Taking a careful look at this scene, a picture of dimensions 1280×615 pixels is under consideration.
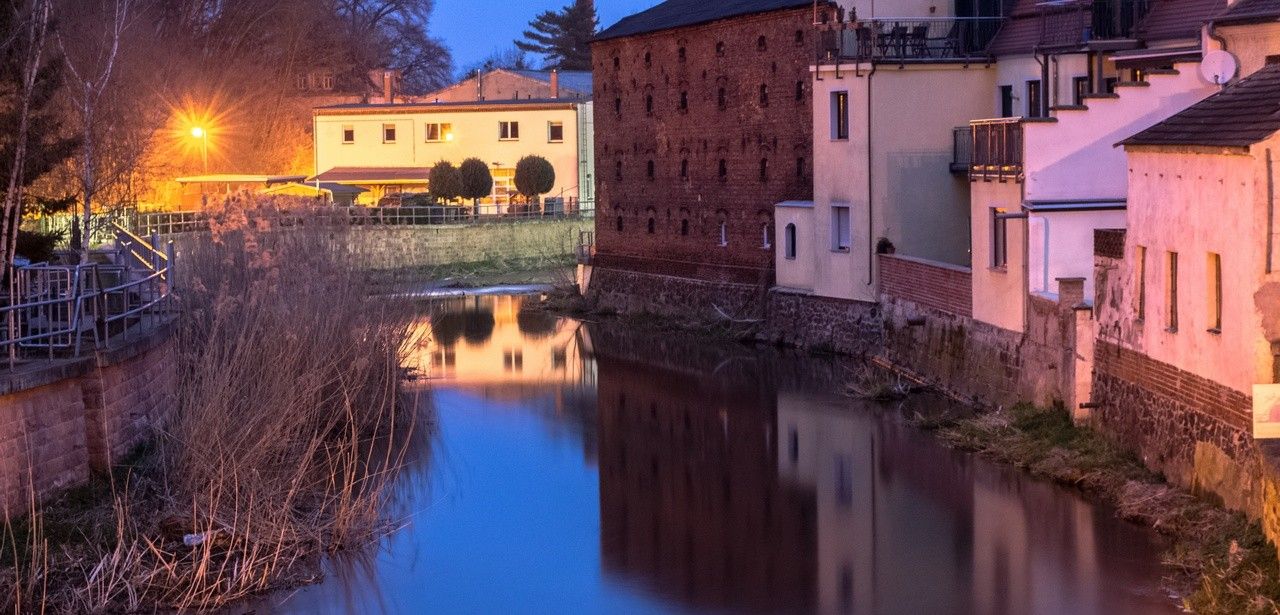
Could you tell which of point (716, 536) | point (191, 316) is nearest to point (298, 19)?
point (191, 316)

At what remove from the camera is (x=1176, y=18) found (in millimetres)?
28672

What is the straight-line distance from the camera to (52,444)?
56.2 feet

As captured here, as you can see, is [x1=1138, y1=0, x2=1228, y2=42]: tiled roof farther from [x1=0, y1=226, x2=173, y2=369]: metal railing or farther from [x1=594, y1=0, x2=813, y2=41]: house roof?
[x1=0, y1=226, x2=173, y2=369]: metal railing

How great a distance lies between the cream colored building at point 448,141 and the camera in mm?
68688

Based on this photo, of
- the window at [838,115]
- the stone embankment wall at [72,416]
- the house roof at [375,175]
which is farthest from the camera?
the house roof at [375,175]

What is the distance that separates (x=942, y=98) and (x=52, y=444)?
2104 centimetres

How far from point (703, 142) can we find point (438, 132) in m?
31.1

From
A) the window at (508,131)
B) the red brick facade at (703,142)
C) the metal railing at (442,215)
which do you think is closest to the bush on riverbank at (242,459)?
the red brick facade at (703,142)

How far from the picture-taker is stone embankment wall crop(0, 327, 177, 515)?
16156mm

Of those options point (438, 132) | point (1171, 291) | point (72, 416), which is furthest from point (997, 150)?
point (438, 132)

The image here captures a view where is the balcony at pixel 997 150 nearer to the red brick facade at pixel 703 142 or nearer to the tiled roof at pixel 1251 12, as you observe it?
the tiled roof at pixel 1251 12

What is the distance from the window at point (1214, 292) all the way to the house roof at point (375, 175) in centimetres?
5339

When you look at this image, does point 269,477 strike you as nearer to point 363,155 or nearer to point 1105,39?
point 1105,39

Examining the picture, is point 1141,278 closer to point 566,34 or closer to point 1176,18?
point 1176,18
